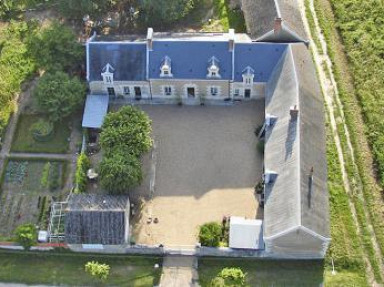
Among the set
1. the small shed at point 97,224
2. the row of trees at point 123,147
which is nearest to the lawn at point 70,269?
the small shed at point 97,224

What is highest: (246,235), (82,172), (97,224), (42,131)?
(42,131)

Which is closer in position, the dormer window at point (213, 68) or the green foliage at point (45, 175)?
the green foliage at point (45, 175)

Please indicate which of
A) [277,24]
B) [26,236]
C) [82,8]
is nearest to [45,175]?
[26,236]

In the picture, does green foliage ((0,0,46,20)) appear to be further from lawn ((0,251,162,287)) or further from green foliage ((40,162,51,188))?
lawn ((0,251,162,287))

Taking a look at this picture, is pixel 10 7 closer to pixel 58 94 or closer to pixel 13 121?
pixel 13 121

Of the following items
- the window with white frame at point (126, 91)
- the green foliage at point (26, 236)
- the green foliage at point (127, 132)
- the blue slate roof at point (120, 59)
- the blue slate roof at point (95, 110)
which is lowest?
the green foliage at point (26, 236)

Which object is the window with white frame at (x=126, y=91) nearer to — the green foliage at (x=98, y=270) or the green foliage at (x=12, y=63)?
the green foliage at (x=12, y=63)
